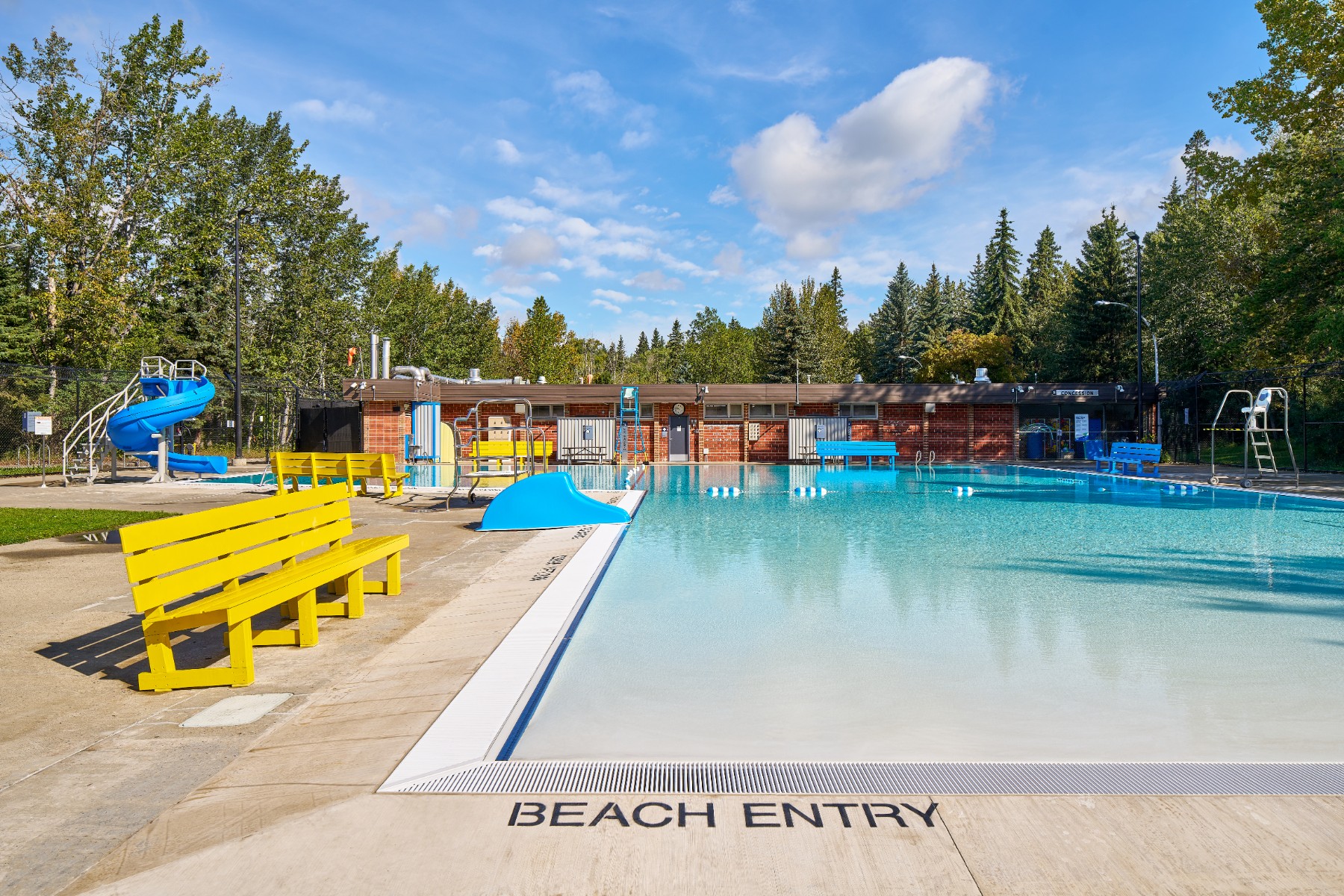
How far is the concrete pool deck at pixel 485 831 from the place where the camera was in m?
2.37

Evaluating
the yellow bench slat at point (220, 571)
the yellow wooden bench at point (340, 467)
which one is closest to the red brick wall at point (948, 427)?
the yellow wooden bench at point (340, 467)

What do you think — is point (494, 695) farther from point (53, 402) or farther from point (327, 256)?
point (327, 256)

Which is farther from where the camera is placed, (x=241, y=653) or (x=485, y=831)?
(x=241, y=653)

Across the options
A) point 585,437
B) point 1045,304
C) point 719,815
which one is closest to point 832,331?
point 1045,304

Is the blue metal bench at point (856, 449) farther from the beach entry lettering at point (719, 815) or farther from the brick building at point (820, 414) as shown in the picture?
the beach entry lettering at point (719, 815)

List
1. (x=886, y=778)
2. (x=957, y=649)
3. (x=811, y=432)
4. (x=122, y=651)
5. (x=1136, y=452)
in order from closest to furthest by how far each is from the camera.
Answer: (x=886, y=778) → (x=122, y=651) → (x=957, y=649) → (x=1136, y=452) → (x=811, y=432)

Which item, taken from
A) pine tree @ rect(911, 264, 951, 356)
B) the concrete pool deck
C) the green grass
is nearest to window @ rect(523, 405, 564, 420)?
the green grass

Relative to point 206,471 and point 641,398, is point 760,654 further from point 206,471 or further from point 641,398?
point 641,398

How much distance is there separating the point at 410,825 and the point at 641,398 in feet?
100

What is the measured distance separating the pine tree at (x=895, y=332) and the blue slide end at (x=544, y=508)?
167 feet

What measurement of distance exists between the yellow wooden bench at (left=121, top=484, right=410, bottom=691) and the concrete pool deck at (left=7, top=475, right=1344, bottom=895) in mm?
413

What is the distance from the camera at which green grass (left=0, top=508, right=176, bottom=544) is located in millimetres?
9992

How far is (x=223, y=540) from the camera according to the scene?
189 inches

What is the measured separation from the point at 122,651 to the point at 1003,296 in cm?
6325
